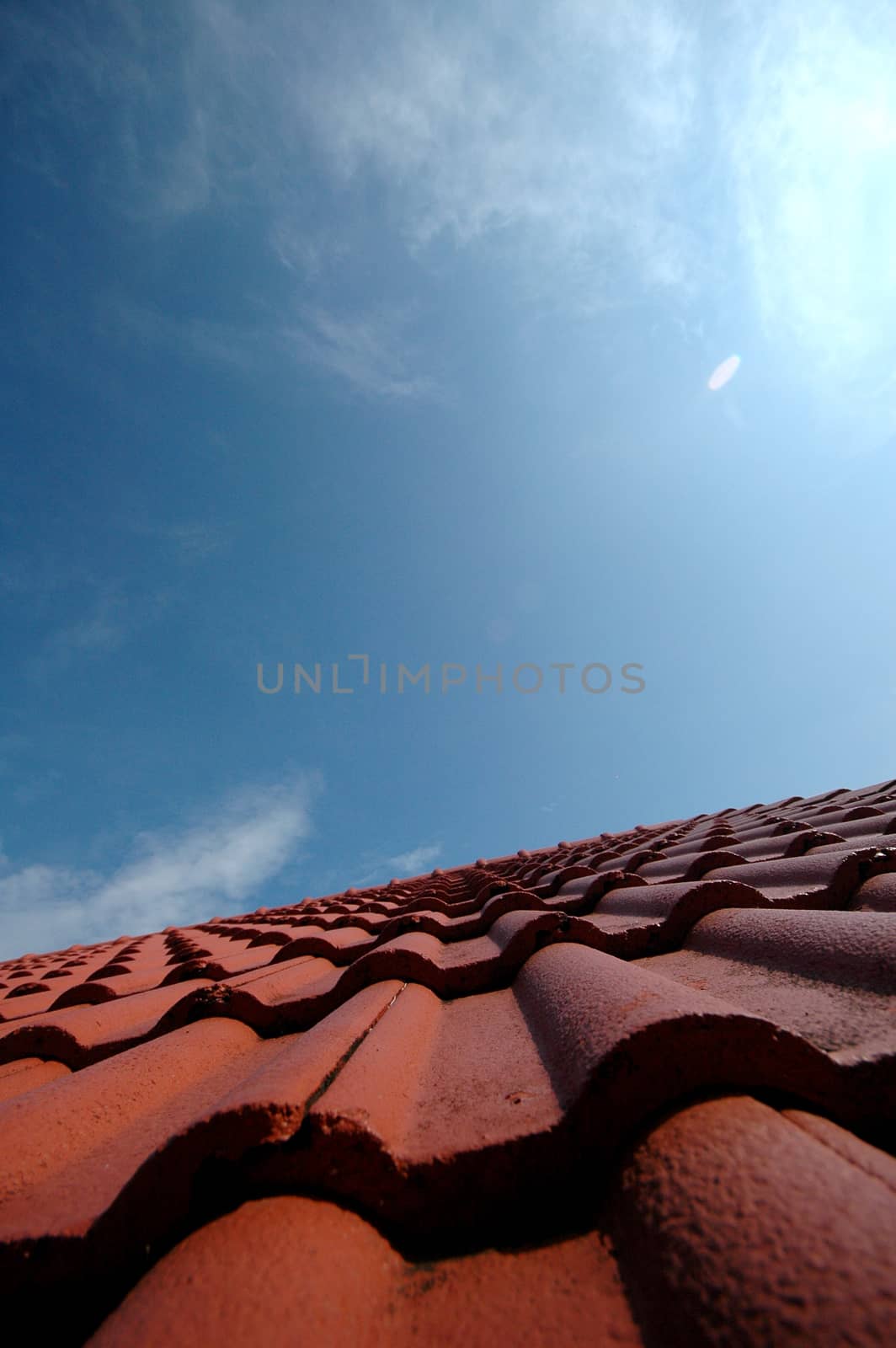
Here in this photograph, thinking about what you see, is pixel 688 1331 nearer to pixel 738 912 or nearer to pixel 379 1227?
pixel 379 1227

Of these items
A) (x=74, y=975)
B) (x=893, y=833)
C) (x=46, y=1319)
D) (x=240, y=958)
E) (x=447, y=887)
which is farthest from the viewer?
(x=447, y=887)

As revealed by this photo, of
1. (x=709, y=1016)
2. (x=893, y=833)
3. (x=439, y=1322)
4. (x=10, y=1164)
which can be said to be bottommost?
(x=439, y=1322)

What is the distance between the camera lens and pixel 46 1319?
0.79 m

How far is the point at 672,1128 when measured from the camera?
0.77 m

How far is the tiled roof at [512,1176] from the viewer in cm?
61

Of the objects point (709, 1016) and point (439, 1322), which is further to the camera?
point (709, 1016)

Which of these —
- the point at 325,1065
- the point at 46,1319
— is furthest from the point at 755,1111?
the point at 46,1319

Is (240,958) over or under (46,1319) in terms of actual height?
over

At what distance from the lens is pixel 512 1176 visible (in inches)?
33.1

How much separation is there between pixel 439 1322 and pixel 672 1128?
35cm

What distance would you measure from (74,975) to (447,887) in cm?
292

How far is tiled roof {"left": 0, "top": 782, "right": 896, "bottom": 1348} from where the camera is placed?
61cm

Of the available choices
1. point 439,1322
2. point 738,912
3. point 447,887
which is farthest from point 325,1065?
point 447,887

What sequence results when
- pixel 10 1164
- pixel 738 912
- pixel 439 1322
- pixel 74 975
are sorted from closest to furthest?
pixel 439 1322
pixel 10 1164
pixel 738 912
pixel 74 975
